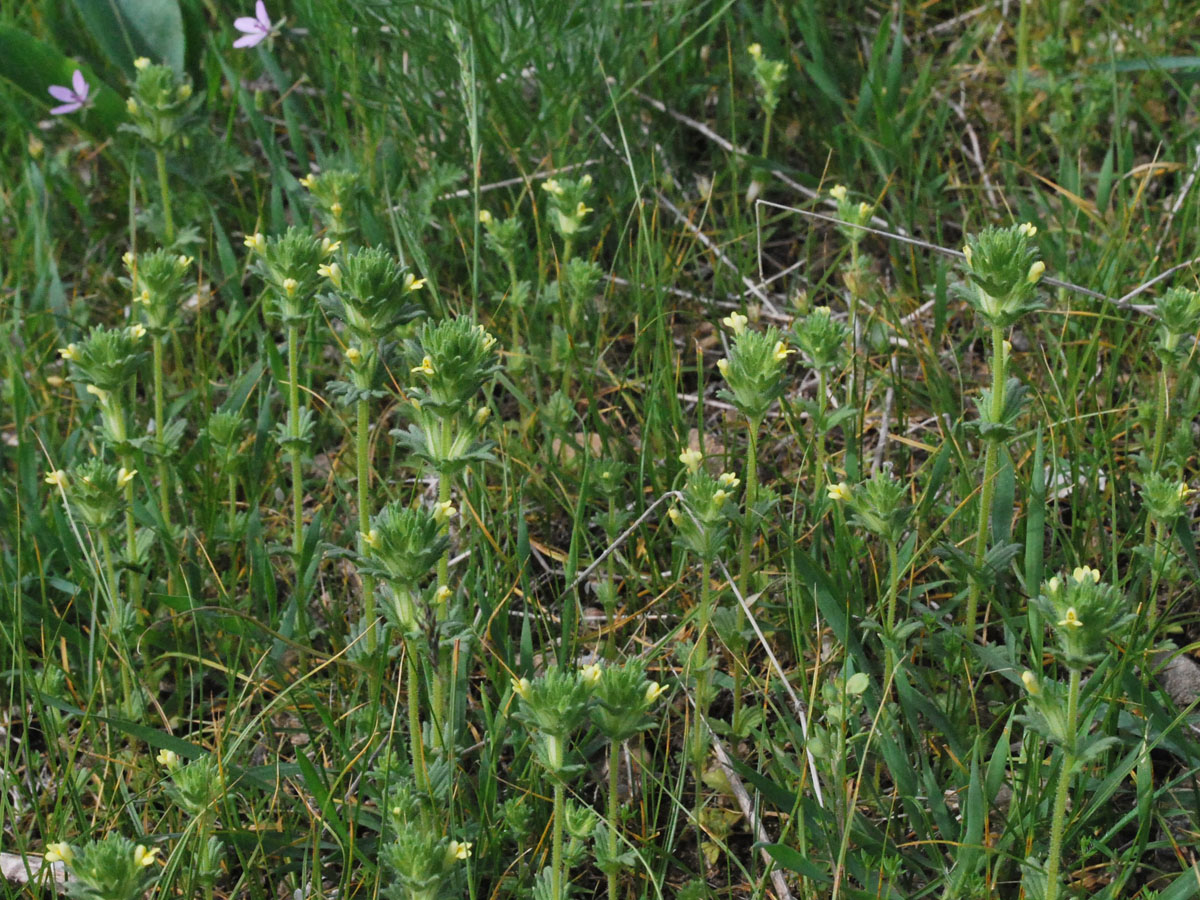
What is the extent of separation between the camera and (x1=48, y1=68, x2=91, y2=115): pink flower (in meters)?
3.48

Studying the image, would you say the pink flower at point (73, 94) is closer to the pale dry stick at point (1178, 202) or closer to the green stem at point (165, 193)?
the green stem at point (165, 193)

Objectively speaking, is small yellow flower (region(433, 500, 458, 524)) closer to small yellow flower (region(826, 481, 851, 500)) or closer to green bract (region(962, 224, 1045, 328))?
small yellow flower (region(826, 481, 851, 500))

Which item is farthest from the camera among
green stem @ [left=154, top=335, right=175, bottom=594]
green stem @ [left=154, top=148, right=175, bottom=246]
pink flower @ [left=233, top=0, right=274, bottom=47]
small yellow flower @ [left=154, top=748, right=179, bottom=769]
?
pink flower @ [left=233, top=0, right=274, bottom=47]

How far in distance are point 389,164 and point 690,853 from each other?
210 cm

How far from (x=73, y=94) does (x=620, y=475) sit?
2155 millimetres

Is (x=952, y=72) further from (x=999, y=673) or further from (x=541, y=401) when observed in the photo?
(x=999, y=673)

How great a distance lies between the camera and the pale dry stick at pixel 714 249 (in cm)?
319

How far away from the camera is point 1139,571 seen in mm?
2232

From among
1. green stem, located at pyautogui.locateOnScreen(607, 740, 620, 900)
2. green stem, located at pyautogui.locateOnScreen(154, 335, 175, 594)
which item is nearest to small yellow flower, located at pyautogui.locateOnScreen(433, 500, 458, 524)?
green stem, located at pyautogui.locateOnScreen(607, 740, 620, 900)

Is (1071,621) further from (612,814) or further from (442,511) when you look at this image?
(442,511)

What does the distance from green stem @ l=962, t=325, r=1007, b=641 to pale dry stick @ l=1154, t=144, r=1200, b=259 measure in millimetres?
1117

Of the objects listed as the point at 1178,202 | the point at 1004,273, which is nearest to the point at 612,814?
the point at 1004,273

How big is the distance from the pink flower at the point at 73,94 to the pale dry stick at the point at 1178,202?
9.57 ft

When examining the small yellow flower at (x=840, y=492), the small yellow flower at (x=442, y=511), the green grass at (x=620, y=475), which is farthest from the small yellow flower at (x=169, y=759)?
the small yellow flower at (x=840, y=492)
